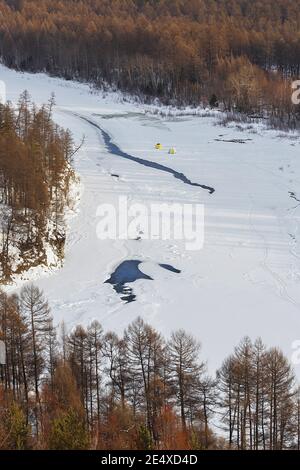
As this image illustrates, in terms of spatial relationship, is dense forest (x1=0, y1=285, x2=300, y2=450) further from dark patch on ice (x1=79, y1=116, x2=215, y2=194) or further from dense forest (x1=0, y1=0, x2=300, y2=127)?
dense forest (x1=0, y1=0, x2=300, y2=127)

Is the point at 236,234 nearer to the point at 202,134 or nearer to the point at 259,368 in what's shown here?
the point at 259,368

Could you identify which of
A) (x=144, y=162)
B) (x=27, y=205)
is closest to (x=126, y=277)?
(x=27, y=205)

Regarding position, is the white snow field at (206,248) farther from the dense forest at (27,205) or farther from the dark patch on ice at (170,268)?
the dense forest at (27,205)

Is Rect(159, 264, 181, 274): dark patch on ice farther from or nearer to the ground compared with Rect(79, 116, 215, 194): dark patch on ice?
nearer to the ground

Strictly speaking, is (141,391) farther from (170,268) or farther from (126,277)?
(170,268)

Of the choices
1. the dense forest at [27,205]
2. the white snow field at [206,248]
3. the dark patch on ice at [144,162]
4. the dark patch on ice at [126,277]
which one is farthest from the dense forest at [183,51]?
the dark patch on ice at [126,277]

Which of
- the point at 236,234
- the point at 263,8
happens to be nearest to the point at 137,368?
the point at 236,234

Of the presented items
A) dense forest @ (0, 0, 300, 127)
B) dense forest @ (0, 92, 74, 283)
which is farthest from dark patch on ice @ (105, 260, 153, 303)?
dense forest @ (0, 0, 300, 127)
